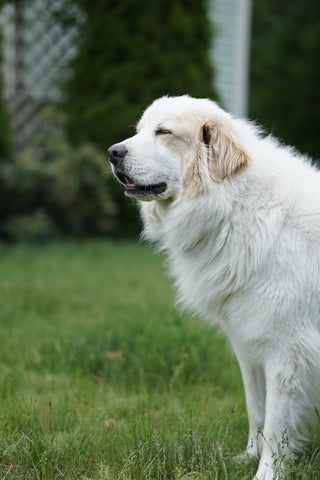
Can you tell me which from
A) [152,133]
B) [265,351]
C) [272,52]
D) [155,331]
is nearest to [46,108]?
[155,331]

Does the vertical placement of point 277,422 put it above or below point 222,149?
below

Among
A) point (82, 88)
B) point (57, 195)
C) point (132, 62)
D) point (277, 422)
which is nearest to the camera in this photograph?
point (277, 422)

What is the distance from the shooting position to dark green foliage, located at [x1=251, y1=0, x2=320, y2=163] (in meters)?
15.3

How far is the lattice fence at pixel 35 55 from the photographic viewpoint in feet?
28.4

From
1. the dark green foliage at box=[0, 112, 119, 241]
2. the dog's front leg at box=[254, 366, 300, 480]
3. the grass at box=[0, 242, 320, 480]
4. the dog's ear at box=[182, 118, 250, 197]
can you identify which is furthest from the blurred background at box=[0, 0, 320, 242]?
the dog's front leg at box=[254, 366, 300, 480]

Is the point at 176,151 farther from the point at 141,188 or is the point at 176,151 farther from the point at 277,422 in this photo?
the point at 277,422

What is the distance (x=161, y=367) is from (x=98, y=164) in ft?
15.9

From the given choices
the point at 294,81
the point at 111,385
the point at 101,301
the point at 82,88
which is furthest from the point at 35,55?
the point at 294,81

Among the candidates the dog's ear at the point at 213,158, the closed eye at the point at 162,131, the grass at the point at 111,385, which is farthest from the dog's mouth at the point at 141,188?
the grass at the point at 111,385

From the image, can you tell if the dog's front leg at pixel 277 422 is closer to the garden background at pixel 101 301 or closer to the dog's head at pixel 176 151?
the garden background at pixel 101 301

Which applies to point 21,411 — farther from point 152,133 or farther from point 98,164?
point 98,164

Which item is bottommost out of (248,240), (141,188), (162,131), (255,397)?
(255,397)

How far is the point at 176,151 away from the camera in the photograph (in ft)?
8.55

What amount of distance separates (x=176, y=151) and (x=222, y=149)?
0.26m
